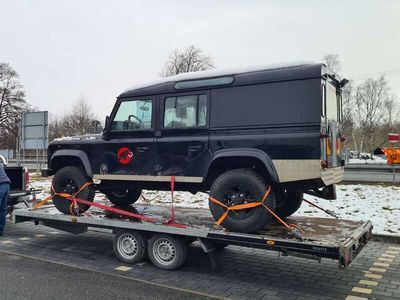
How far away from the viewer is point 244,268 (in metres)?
6.31

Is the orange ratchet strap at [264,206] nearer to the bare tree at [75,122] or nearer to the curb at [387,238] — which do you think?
the curb at [387,238]

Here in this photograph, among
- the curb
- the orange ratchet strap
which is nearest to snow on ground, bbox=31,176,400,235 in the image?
the curb

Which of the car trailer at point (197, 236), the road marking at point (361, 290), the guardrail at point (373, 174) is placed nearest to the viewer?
the car trailer at point (197, 236)

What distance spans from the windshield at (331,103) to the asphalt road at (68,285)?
2837mm

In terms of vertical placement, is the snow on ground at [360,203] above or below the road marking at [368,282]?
above

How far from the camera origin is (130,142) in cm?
672

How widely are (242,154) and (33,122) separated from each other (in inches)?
565

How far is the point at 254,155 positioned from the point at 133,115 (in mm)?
2189

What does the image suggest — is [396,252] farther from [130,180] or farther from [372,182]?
[372,182]

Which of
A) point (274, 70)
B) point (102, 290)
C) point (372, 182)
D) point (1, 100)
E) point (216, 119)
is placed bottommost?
point (102, 290)

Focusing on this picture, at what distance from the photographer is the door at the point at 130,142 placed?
6570 mm

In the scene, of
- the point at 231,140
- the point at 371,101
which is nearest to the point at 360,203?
the point at 231,140

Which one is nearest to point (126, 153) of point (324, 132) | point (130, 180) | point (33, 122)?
point (130, 180)

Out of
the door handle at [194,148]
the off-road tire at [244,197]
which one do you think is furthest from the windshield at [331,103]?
the door handle at [194,148]
